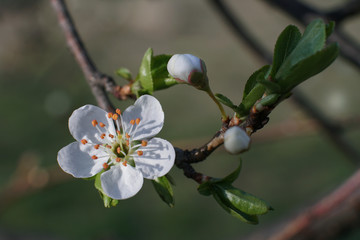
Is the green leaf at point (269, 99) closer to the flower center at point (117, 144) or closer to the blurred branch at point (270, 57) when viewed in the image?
the flower center at point (117, 144)

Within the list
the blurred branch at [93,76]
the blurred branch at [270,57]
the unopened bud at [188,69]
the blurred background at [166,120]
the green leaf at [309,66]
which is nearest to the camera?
the green leaf at [309,66]

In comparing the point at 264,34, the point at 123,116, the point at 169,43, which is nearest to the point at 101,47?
the point at 169,43

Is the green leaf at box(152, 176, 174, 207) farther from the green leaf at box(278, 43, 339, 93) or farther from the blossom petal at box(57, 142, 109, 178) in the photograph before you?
the green leaf at box(278, 43, 339, 93)

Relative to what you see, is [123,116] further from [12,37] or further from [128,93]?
[12,37]

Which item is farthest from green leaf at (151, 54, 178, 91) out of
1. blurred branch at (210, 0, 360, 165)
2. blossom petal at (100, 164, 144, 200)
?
blurred branch at (210, 0, 360, 165)

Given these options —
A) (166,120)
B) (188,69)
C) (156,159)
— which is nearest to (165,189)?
(156,159)

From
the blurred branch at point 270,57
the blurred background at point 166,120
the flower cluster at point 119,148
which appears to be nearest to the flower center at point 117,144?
the flower cluster at point 119,148

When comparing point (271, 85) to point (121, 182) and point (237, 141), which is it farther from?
point (121, 182)
